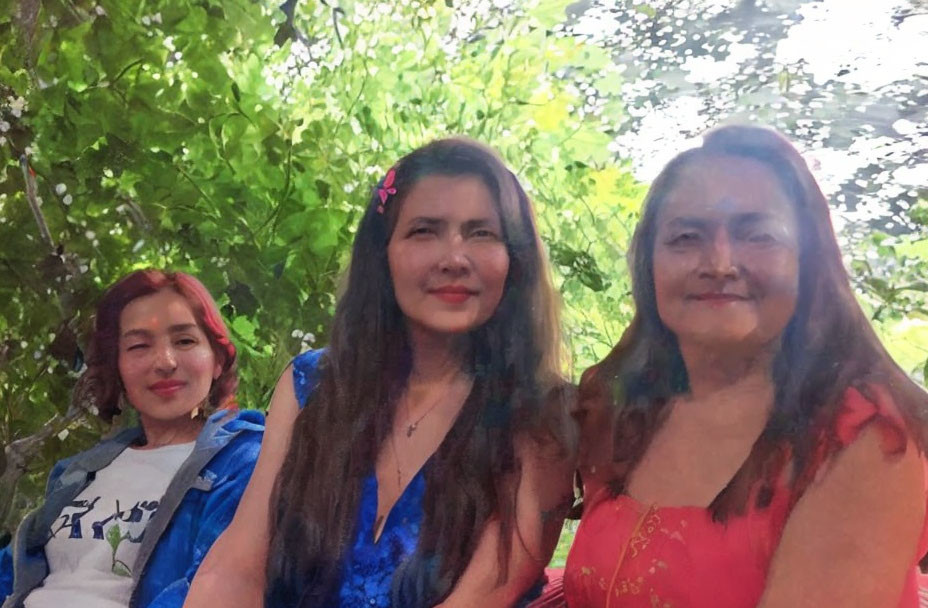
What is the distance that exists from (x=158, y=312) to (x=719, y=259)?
110 cm

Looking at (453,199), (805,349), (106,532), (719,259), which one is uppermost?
(453,199)

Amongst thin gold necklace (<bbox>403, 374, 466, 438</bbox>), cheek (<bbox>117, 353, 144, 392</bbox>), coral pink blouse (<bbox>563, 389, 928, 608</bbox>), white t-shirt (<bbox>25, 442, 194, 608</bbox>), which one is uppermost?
cheek (<bbox>117, 353, 144, 392</bbox>)

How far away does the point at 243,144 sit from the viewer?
202 cm

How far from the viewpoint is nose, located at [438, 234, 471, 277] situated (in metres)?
1.35

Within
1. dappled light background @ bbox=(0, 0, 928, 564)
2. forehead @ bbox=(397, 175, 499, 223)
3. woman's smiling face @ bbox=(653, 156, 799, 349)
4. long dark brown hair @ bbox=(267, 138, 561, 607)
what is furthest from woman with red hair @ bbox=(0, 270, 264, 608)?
woman's smiling face @ bbox=(653, 156, 799, 349)

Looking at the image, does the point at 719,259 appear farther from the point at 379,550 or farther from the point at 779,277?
the point at 379,550

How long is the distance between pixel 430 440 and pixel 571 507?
218 mm

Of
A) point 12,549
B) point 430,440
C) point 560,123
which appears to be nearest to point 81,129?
point 12,549

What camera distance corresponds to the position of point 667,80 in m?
1.68

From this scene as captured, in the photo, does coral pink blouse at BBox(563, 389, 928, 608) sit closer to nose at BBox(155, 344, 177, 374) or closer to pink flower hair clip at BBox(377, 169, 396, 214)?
pink flower hair clip at BBox(377, 169, 396, 214)

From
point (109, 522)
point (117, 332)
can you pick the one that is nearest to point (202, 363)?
point (117, 332)

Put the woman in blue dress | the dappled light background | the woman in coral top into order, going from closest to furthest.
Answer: the woman in coral top
the woman in blue dress
the dappled light background

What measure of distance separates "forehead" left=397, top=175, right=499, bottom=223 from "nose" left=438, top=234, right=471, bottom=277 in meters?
0.04

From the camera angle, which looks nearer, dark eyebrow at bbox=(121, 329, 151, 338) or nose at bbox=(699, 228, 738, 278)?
nose at bbox=(699, 228, 738, 278)
